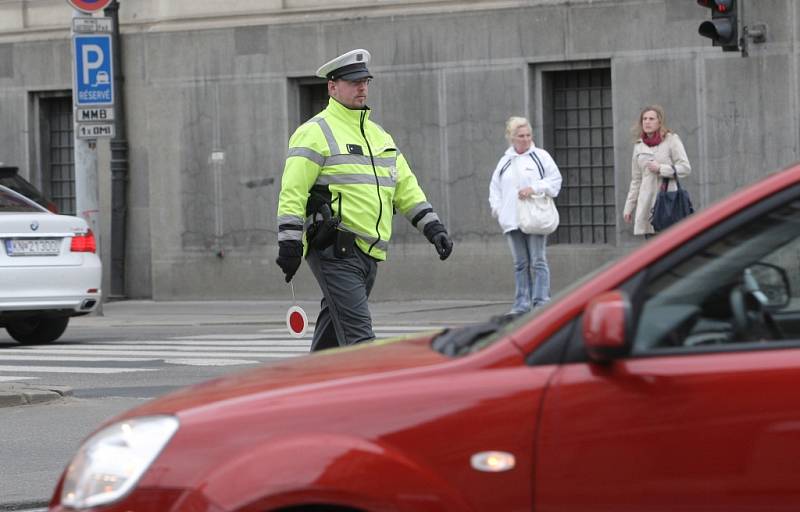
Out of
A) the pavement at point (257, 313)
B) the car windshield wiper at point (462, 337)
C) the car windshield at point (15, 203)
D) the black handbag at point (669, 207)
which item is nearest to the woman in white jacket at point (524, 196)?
the black handbag at point (669, 207)

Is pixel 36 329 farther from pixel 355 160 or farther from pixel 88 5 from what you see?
pixel 355 160

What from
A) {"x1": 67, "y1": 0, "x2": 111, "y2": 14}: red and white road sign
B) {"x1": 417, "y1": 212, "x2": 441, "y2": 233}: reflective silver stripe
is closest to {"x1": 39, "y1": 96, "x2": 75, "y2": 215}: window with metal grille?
{"x1": 67, "y1": 0, "x2": 111, "y2": 14}: red and white road sign

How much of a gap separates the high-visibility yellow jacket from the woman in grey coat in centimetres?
663

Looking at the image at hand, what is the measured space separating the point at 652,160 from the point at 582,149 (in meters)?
5.46

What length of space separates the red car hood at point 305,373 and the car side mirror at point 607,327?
43 cm

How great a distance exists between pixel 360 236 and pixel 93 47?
11.4 m

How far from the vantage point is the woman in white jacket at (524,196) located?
50.2 ft

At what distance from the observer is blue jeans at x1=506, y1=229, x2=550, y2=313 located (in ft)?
50.0

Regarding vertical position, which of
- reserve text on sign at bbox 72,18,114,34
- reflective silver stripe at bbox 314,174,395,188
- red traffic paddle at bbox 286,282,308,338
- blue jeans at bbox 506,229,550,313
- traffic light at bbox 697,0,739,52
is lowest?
blue jeans at bbox 506,229,550,313

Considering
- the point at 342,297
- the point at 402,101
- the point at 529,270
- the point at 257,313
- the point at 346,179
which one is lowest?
the point at 257,313

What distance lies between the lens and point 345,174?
806cm

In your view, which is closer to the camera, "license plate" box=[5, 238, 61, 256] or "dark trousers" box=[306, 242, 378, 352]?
"dark trousers" box=[306, 242, 378, 352]

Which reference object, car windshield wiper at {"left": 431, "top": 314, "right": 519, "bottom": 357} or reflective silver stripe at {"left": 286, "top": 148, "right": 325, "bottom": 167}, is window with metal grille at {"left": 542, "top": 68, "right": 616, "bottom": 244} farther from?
car windshield wiper at {"left": 431, "top": 314, "right": 519, "bottom": 357}

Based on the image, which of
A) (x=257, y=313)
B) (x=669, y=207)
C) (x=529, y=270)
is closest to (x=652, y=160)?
(x=669, y=207)
